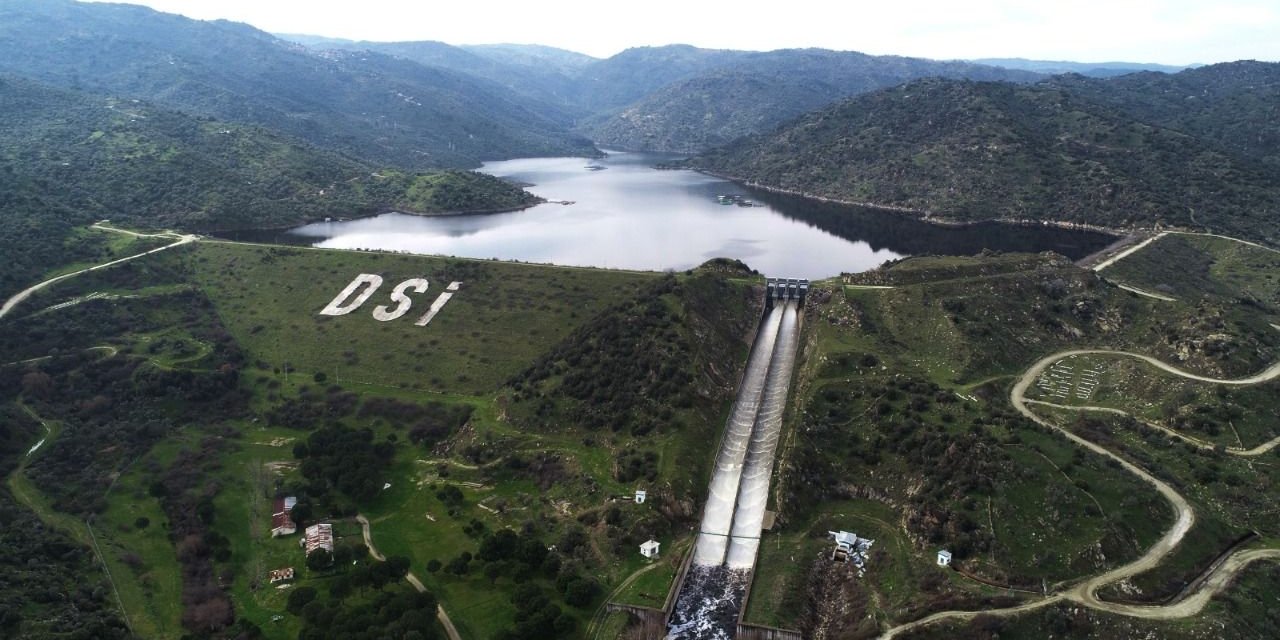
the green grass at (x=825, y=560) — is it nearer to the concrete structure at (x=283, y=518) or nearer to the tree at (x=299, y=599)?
the tree at (x=299, y=599)

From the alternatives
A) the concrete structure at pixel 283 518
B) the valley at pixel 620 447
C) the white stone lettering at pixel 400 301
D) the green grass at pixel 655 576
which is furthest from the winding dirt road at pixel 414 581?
the white stone lettering at pixel 400 301

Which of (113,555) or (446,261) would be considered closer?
(113,555)

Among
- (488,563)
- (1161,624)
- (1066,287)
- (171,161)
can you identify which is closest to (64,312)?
(488,563)

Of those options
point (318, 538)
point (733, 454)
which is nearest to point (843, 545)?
point (733, 454)

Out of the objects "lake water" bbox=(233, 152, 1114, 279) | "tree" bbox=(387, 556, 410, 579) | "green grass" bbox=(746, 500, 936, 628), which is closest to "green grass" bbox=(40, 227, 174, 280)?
"lake water" bbox=(233, 152, 1114, 279)

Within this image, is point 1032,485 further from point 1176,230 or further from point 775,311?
point 1176,230

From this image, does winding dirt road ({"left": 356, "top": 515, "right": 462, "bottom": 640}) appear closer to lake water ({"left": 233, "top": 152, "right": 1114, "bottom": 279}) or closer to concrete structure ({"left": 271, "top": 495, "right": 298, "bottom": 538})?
concrete structure ({"left": 271, "top": 495, "right": 298, "bottom": 538})
